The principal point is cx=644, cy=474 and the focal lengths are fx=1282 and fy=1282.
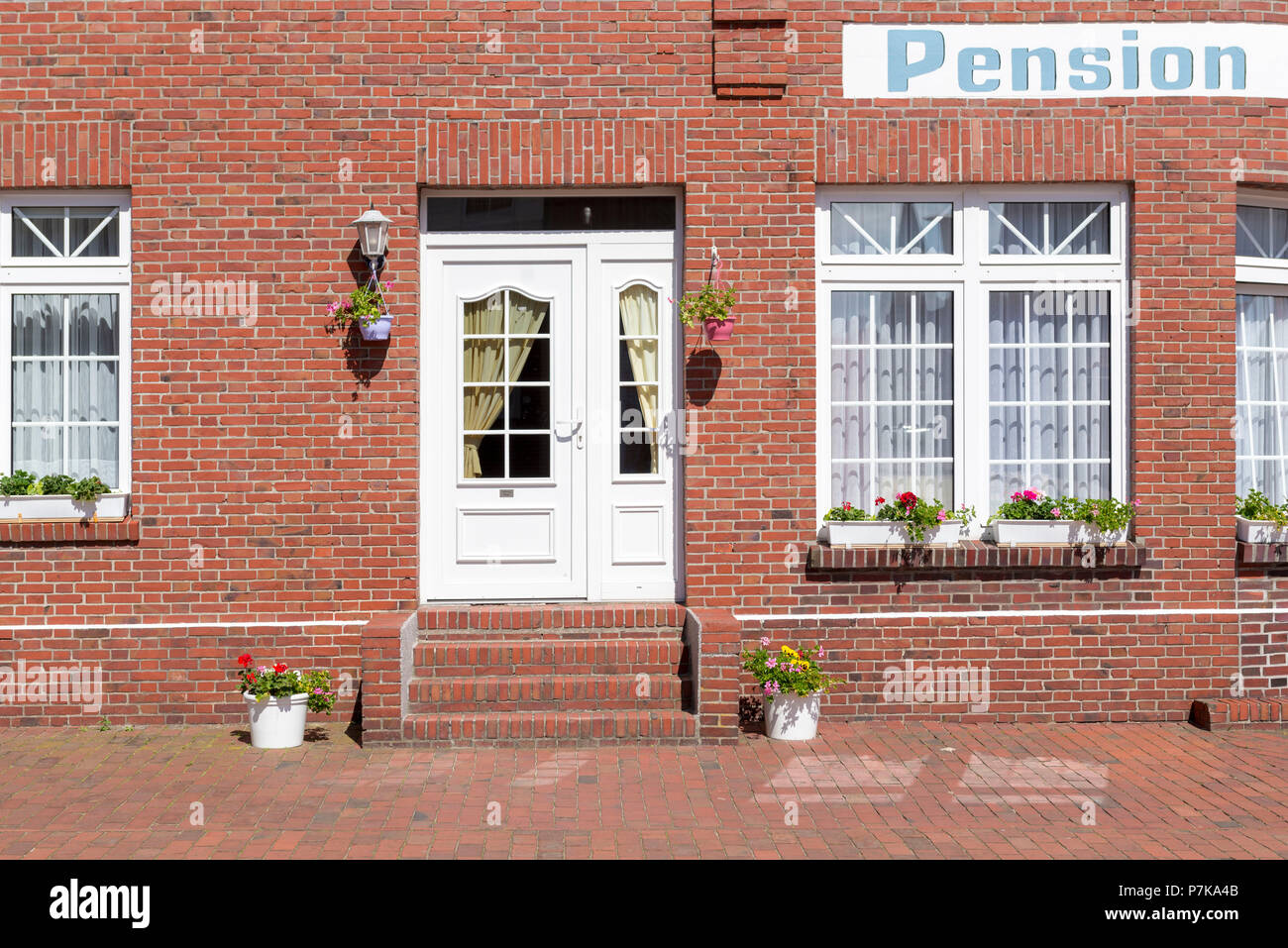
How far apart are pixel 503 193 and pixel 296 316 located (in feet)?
5.19

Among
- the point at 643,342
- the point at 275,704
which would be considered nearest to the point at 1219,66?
the point at 643,342

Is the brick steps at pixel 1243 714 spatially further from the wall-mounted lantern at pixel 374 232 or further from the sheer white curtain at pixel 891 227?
the wall-mounted lantern at pixel 374 232

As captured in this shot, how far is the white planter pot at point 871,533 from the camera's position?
8367 millimetres

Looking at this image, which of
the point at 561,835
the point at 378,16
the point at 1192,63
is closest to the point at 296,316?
the point at 378,16

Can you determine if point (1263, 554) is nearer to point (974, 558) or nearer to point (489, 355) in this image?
point (974, 558)

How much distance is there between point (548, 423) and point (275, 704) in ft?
8.21

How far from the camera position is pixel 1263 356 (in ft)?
29.1

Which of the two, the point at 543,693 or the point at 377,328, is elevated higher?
the point at 377,328

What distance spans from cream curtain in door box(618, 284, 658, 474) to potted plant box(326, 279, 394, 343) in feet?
5.12

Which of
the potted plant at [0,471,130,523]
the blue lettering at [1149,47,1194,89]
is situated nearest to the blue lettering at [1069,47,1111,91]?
the blue lettering at [1149,47,1194,89]

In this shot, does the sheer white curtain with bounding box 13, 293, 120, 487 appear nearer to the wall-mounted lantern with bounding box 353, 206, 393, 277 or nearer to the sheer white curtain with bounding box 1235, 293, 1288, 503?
the wall-mounted lantern with bounding box 353, 206, 393, 277

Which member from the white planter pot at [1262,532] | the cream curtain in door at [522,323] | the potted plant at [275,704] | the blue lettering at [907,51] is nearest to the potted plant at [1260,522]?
the white planter pot at [1262,532]

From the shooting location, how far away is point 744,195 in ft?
27.4

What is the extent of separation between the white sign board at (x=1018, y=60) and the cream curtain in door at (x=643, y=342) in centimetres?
192
